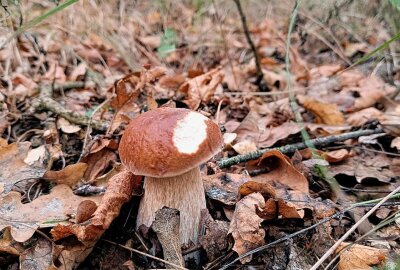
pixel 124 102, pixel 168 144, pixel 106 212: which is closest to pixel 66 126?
pixel 124 102

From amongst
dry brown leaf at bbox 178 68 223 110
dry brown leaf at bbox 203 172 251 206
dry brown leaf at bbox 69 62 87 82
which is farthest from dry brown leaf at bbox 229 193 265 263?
dry brown leaf at bbox 69 62 87 82

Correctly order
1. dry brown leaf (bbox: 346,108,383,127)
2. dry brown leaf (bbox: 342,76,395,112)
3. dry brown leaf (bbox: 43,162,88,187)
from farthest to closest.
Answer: dry brown leaf (bbox: 342,76,395,112) < dry brown leaf (bbox: 346,108,383,127) < dry brown leaf (bbox: 43,162,88,187)

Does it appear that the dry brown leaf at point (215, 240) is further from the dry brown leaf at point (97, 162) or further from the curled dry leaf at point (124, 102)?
the curled dry leaf at point (124, 102)

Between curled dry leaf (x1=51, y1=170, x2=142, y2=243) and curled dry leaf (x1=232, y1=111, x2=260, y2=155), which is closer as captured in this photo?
curled dry leaf (x1=51, y1=170, x2=142, y2=243)

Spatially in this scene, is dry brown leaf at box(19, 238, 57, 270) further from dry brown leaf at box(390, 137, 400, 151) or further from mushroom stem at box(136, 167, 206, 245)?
dry brown leaf at box(390, 137, 400, 151)

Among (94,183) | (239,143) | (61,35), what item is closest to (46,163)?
(94,183)

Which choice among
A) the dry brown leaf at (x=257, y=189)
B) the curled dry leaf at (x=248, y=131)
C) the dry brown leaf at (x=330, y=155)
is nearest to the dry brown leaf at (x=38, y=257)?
the dry brown leaf at (x=257, y=189)

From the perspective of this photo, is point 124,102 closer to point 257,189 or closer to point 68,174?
point 68,174
